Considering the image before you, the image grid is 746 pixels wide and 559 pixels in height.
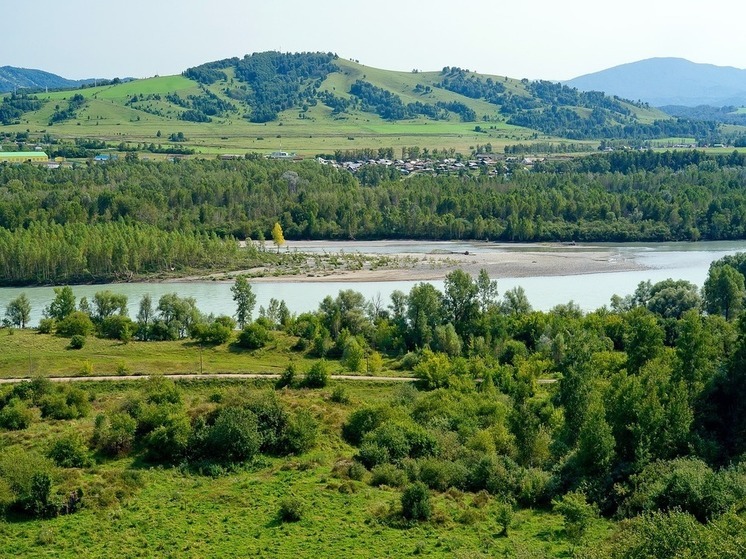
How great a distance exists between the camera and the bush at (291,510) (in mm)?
23250

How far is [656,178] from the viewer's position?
10512cm

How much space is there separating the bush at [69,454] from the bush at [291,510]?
22.4 feet

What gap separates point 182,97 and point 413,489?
17449 cm

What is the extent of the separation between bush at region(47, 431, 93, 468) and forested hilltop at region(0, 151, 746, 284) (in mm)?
40451

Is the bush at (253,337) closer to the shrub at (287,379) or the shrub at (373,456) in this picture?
the shrub at (287,379)

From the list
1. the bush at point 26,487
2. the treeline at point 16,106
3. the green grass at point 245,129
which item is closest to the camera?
the bush at point 26,487

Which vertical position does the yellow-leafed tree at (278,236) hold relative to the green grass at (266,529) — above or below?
above

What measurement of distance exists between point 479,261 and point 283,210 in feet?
84.8

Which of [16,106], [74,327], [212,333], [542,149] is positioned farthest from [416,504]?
[16,106]

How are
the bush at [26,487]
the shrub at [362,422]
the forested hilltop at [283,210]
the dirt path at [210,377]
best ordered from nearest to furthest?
the bush at [26,487] → the shrub at [362,422] → the dirt path at [210,377] → the forested hilltop at [283,210]

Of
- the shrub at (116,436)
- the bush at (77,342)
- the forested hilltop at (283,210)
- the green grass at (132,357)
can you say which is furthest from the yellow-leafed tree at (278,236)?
the shrub at (116,436)

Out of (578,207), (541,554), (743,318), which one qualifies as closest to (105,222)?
(578,207)

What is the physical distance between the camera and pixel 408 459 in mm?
26922

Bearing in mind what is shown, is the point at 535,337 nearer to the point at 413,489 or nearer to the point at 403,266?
the point at 413,489
